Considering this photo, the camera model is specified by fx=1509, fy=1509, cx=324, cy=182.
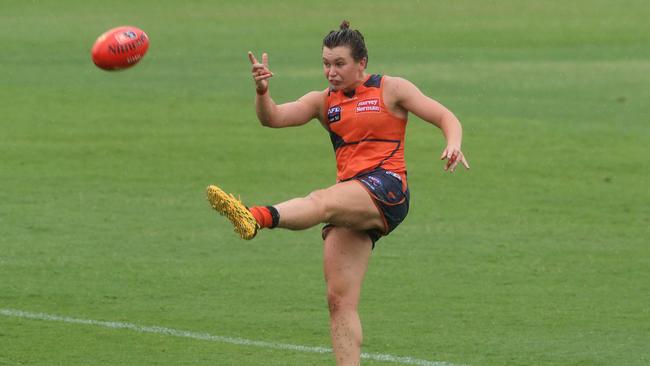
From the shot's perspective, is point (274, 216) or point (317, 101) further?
point (317, 101)

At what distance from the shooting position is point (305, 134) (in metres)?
20.5

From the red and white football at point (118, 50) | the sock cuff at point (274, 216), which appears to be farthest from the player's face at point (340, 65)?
the red and white football at point (118, 50)

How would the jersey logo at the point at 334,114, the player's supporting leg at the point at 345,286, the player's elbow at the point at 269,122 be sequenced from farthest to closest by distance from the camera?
the player's elbow at the point at 269,122
the jersey logo at the point at 334,114
the player's supporting leg at the point at 345,286

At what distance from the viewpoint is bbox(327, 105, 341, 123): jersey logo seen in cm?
915

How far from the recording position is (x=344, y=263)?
A: 8.98m

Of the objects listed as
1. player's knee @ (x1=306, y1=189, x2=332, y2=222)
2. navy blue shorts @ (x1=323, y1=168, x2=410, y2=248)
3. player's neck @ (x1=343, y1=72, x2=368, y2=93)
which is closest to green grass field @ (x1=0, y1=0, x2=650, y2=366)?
navy blue shorts @ (x1=323, y1=168, x2=410, y2=248)

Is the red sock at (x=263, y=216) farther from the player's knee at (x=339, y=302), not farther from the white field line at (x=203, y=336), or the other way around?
the white field line at (x=203, y=336)

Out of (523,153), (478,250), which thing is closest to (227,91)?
(523,153)

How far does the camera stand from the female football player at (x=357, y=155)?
348 inches

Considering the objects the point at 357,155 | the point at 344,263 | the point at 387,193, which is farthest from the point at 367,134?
the point at 344,263

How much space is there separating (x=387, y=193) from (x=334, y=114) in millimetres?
657

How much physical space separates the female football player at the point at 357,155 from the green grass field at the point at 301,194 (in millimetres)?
1284

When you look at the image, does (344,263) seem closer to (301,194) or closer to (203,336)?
(203,336)

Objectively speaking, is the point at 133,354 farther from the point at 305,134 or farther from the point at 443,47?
the point at 443,47
